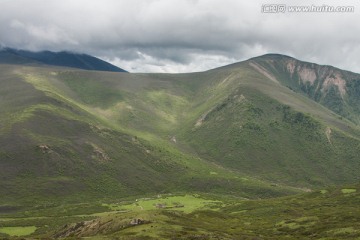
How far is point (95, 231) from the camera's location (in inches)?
7013

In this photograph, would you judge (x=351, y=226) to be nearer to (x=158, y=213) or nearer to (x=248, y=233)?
(x=248, y=233)

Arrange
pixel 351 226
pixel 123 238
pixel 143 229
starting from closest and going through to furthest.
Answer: pixel 123 238, pixel 143 229, pixel 351 226

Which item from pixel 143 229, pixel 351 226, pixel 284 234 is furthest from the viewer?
pixel 284 234

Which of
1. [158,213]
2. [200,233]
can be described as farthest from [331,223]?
[158,213]

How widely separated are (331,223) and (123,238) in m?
95.1

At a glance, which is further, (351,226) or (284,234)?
(284,234)

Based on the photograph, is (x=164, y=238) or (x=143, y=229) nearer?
(x=164, y=238)

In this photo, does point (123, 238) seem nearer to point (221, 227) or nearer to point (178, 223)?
point (178, 223)

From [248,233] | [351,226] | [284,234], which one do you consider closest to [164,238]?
[248,233]

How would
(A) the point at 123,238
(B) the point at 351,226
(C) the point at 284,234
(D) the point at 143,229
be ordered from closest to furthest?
(A) the point at 123,238 → (D) the point at 143,229 → (B) the point at 351,226 → (C) the point at 284,234

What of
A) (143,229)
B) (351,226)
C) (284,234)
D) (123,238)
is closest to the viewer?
(123,238)

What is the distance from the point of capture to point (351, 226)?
178125 mm

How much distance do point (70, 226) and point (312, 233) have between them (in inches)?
4046

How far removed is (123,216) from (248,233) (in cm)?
5338
